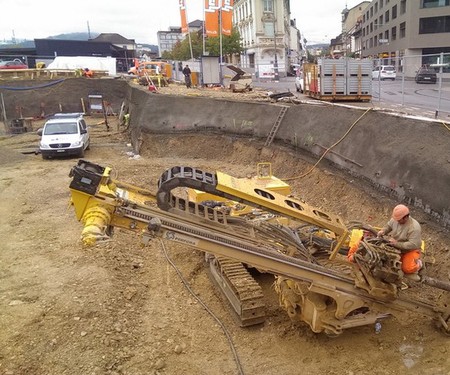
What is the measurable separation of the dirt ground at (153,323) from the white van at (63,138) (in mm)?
8553

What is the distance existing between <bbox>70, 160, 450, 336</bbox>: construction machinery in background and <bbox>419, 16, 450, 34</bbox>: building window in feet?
167

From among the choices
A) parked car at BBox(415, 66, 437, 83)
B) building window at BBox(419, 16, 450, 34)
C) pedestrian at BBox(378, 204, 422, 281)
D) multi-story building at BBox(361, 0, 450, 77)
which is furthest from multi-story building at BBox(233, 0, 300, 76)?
pedestrian at BBox(378, 204, 422, 281)

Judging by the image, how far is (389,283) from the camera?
215 inches

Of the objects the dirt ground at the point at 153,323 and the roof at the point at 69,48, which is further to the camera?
the roof at the point at 69,48

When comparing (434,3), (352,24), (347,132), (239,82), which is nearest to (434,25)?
(434,3)

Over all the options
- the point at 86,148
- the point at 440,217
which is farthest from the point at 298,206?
the point at 86,148

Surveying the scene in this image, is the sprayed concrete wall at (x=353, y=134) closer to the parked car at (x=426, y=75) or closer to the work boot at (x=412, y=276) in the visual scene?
the work boot at (x=412, y=276)

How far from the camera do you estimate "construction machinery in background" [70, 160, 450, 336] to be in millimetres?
4715

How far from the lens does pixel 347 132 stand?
12.9 metres

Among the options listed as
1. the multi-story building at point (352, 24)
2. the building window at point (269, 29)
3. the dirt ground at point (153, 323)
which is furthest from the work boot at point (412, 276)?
the multi-story building at point (352, 24)

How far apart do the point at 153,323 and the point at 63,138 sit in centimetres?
1510

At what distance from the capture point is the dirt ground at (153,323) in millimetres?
5699

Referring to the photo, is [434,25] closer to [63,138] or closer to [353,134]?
[353,134]

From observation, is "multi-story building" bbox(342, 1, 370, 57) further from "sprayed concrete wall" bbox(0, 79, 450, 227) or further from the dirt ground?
the dirt ground
